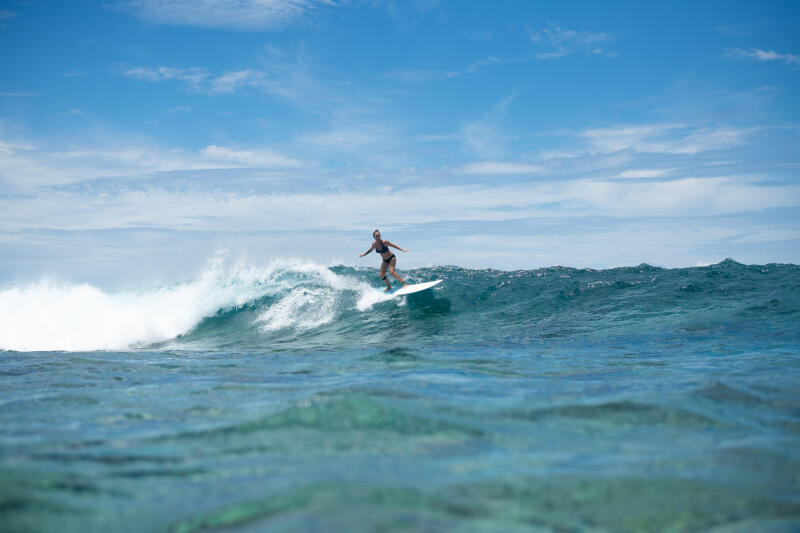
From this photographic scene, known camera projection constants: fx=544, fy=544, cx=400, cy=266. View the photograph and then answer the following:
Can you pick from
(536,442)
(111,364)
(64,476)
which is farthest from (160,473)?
(111,364)

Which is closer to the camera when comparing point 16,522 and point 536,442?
point 16,522

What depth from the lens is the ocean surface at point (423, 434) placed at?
2713 millimetres

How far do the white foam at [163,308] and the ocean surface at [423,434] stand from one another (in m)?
4.92

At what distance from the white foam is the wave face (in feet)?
0.16

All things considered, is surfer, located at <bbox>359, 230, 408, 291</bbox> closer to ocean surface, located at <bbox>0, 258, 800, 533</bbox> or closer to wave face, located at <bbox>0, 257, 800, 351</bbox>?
wave face, located at <bbox>0, 257, 800, 351</bbox>

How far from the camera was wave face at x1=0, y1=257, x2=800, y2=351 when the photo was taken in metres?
12.3

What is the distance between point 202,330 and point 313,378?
1040cm

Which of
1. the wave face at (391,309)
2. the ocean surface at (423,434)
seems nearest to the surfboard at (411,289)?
the wave face at (391,309)

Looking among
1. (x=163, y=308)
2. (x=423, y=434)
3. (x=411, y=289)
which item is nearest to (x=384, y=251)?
(x=411, y=289)

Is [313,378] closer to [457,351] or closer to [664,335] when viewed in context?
[457,351]

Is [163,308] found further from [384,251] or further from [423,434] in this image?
[423,434]

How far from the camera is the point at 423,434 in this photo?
159 inches

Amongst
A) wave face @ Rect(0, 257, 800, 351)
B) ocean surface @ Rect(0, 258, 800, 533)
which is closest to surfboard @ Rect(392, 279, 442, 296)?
wave face @ Rect(0, 257, 800, 351)

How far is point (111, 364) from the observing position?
887 centimetres
